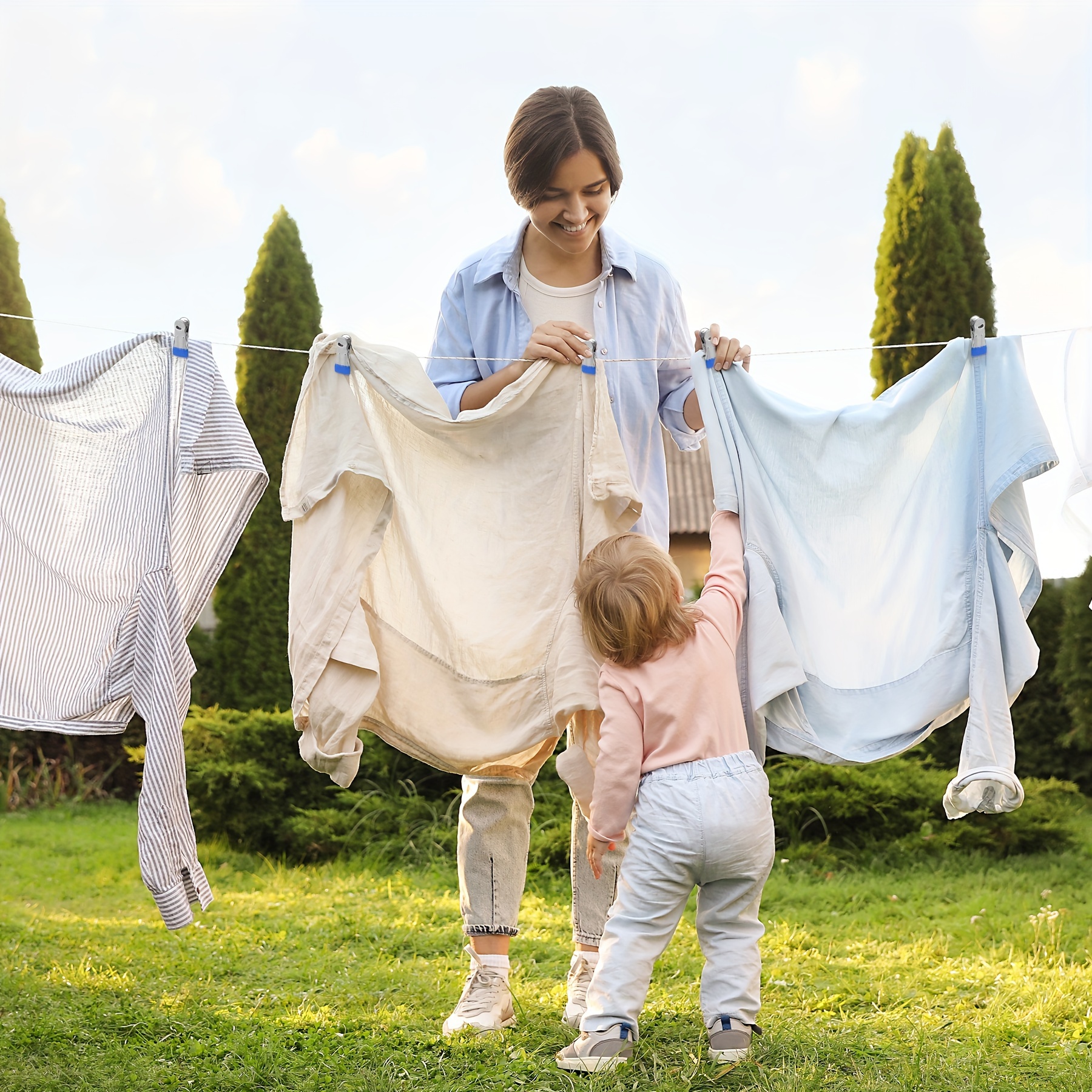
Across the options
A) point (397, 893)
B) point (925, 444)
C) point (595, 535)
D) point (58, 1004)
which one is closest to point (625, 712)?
point (595, 535)

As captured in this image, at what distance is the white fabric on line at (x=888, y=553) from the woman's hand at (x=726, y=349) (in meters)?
0.03

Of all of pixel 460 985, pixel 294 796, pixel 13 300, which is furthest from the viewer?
pixel 13 300

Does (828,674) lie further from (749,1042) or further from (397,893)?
(397,893)

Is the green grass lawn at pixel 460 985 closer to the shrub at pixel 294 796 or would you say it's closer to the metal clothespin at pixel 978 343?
the shrub at pixel 294 796

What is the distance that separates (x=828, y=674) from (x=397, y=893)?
9.63ft

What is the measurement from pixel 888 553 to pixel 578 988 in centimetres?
135

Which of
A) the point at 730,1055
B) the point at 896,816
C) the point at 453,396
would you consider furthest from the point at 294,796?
the point at 730,1055

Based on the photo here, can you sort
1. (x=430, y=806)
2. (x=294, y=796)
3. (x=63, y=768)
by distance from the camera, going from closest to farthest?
(x=430, y=806) < (x=294, y=796) < (x=63, y=768)

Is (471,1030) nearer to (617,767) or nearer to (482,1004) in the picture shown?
(482,1004)

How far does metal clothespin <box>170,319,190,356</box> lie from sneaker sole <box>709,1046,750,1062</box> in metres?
2.05

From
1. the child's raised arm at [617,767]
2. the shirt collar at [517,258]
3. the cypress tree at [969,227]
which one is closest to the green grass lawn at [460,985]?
the child's raised arm at [617,767]

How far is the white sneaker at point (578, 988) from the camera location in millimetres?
2826

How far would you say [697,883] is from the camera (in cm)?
248

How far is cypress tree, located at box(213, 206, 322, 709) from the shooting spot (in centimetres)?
742
